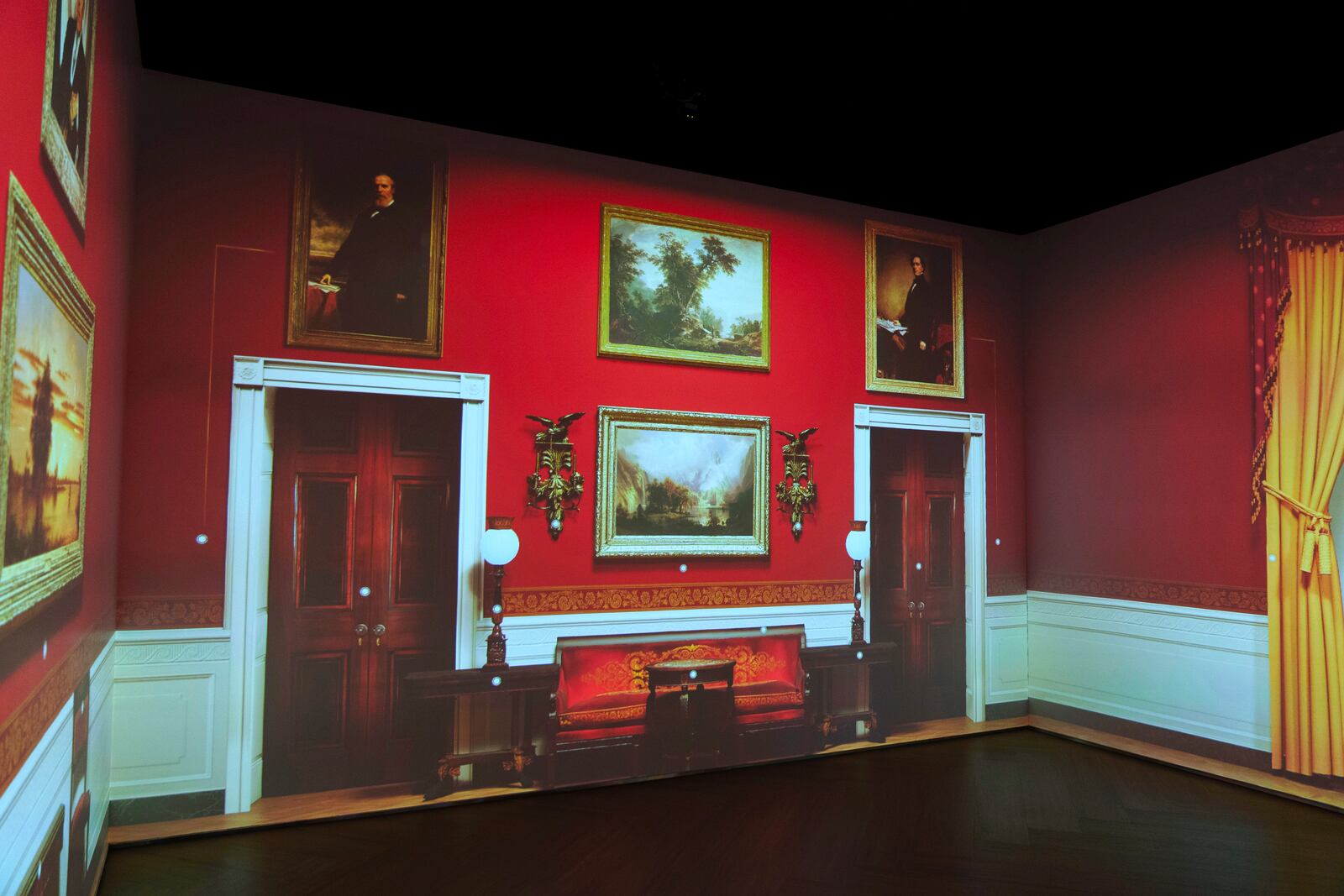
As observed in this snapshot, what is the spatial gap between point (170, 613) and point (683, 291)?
3759 mm

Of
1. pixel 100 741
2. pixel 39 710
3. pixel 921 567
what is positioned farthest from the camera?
pixel 921 567

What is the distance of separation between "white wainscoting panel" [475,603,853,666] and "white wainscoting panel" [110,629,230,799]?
147 cm

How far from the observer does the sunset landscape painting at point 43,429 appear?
7.00 feet

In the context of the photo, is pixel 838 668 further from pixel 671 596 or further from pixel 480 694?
pixel 480 694

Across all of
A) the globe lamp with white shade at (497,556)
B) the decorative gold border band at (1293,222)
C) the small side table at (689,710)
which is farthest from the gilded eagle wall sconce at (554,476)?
the decorative gold border band at (1293,222)

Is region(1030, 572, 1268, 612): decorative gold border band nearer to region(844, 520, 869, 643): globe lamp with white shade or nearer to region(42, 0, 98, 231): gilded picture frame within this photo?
region(844, 520, 869, 643): globe lamp with white shade

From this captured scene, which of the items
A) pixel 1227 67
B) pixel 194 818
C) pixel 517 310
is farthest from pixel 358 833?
pixel 1227 67

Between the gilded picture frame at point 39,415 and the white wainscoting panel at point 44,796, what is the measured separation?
0.49 meters

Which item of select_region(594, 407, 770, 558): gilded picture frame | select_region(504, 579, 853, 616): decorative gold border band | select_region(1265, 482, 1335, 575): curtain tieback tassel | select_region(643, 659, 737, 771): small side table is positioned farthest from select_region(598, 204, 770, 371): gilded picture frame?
select_region(1265, 482, 1335, 575): curtain tieback tassel

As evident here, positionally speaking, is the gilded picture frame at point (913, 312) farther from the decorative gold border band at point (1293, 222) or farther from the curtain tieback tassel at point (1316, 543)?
the curtain tieback tassel at point (1316, 543)

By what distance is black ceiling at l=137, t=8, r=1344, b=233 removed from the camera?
4.57 meters

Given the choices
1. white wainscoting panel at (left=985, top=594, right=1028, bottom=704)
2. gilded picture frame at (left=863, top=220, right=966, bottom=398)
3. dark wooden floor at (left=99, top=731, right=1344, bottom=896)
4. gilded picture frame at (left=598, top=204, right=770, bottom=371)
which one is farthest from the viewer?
white wainscoting panel at (left=985, top=594, right=1028, bottom=704)

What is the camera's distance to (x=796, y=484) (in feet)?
20.5

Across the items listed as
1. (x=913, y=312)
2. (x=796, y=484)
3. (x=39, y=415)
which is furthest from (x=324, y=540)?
(x=913, y=312)
